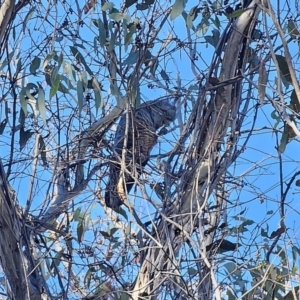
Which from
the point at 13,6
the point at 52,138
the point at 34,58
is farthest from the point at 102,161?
the point at 13,6

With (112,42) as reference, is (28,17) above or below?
above

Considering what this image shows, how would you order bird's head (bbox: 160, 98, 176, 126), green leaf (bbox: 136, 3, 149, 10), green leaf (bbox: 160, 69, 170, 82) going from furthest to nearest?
bird's head (bbox: 160, 98, 176, 126), green leaf (bbox: 160, 69, 170, 82), green leaf (bbox: 136, 3, 149, 10)

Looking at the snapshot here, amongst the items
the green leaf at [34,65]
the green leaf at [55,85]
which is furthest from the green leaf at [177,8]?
the green leaf at [34,65]

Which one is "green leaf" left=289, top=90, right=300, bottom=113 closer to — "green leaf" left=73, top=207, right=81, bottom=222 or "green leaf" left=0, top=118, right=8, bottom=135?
"green leaf" left=73, top=207, right=81, bottom=222

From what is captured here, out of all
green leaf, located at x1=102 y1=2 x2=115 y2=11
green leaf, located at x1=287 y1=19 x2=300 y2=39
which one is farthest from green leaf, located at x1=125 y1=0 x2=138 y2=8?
green leaf, located at x1=287 y1=19 x2=300 y2=39

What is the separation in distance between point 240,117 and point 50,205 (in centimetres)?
74

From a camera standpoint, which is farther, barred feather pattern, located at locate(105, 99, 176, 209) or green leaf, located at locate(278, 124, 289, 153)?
barred feather pattern, located at locate(105, 99, 176, 209)

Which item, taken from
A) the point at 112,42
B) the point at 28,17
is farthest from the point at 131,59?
the point at 28,17

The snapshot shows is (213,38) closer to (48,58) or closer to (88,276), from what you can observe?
(48,58)

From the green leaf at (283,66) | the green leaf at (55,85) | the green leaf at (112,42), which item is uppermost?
the green leaf at (112,42)

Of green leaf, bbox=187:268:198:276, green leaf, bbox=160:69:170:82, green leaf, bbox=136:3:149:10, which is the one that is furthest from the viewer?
green leaf, bbox=160:69:170:82

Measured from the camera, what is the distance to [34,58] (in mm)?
2186

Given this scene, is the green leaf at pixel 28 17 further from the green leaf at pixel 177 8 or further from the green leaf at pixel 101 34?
the green leaf at pixel 177 8

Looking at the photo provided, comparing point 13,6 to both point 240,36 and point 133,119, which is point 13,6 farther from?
point 240,36
